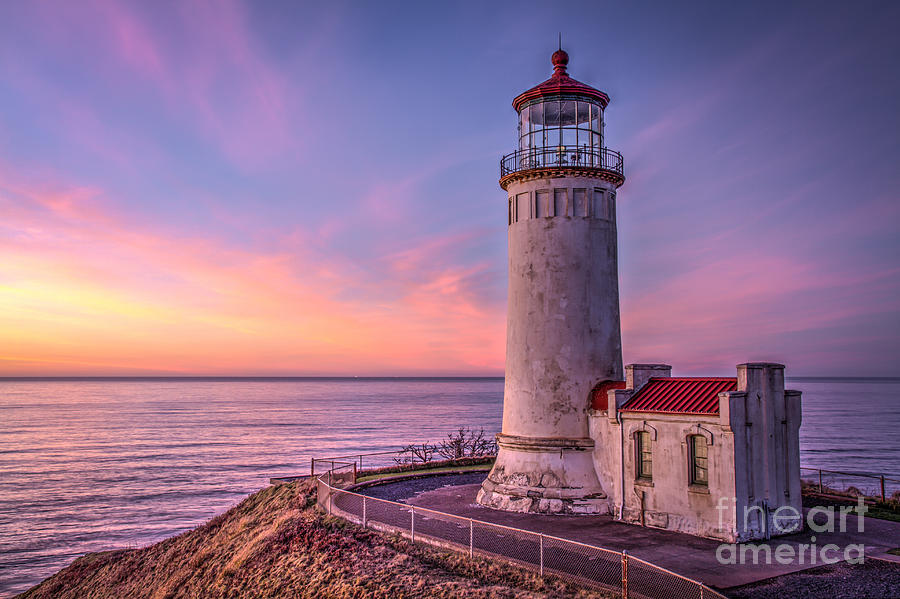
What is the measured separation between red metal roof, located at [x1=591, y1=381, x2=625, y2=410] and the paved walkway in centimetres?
339

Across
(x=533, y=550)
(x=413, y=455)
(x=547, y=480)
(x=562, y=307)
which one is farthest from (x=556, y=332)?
(x=413, y=455)

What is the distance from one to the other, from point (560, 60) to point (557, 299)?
849 centimetres

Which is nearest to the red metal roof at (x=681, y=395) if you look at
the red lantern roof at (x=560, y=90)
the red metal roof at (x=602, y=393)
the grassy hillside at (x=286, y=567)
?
the red metal roof at (x=602, y=393)

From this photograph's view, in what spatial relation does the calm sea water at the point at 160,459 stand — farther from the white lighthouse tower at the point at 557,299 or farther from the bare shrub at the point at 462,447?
the white lighthouse tower at the point at 557,299

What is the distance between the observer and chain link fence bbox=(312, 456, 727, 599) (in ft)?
41.5

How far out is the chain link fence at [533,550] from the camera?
1266 centimetres

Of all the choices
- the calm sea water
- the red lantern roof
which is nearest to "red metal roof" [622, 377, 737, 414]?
the red lantern roof

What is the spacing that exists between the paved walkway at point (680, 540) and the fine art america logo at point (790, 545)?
0.30 ft

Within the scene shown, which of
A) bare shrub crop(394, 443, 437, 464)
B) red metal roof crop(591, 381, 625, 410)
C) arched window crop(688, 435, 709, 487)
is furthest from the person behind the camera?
bare shrub crop(394, 443, 437, 464)

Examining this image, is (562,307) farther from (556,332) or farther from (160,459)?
(160,459)

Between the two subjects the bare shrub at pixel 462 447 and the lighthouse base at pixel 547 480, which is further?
the bare shrub at pixel 462 447

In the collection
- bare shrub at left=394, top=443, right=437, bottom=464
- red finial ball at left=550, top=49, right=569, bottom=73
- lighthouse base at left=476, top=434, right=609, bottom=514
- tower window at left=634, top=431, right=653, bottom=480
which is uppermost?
red finial ball at left=550, top=49, right=569, bottom=73

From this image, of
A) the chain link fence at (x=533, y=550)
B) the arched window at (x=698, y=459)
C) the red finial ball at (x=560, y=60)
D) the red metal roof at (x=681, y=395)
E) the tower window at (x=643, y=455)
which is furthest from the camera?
the red finial ball at (x=560, y=60)

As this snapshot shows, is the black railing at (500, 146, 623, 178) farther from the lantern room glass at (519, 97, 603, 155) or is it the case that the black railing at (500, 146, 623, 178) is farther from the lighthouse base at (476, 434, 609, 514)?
the lighthouse base at (476, 434, 609, 514)
